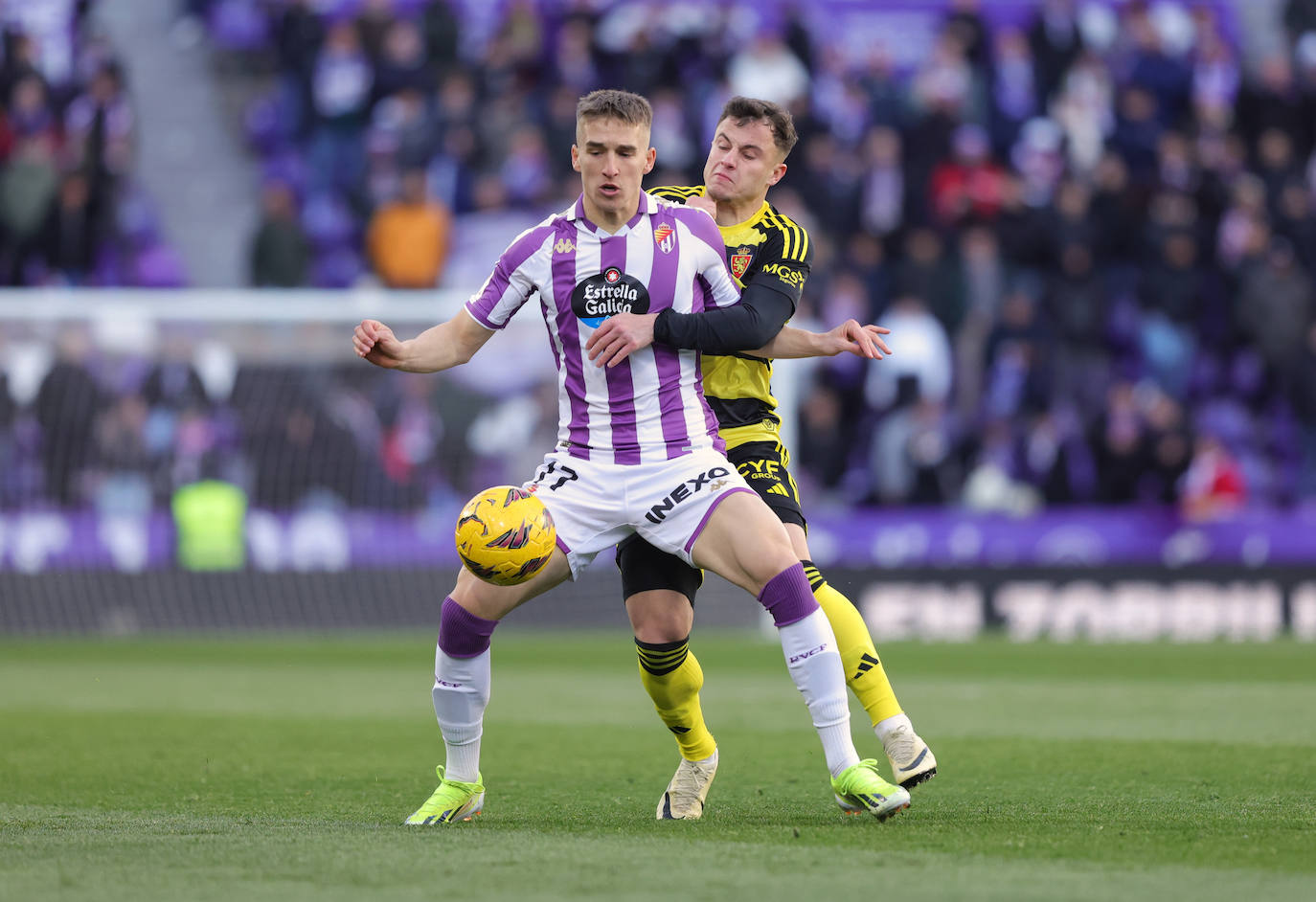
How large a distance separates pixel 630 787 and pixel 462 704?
124 cm

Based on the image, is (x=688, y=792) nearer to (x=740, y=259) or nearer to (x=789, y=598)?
(x=789, y=598)

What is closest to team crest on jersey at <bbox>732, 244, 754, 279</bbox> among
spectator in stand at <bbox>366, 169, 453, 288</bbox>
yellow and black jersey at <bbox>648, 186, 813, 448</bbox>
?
yellow and black jersey at <bbox>648, 186, 813, 448</bbox>

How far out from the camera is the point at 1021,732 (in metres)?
9.16

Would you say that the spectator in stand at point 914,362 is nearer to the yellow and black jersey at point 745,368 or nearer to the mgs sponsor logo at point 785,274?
the yellow and black jersey at point 745,368

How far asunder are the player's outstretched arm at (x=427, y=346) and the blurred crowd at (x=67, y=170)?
12.9 meters

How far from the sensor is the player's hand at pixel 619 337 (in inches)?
237

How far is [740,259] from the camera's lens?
666 centimetres

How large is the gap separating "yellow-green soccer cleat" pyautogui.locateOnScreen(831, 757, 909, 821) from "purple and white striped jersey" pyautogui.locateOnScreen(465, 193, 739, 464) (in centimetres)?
116

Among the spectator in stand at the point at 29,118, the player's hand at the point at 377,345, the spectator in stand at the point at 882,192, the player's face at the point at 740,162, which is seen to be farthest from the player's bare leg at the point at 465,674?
the spectator in stand at the point at 29,118

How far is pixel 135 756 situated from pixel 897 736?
148 inches

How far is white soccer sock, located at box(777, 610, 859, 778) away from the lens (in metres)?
5.95

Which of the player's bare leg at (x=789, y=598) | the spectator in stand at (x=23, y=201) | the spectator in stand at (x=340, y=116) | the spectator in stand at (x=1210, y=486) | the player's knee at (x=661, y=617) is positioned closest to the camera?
the player's bare leg at (x=789, y=598)

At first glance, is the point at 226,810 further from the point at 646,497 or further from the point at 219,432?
the point at 219,432

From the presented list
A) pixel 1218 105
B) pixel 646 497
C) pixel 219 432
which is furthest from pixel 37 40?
pixel 646 497
